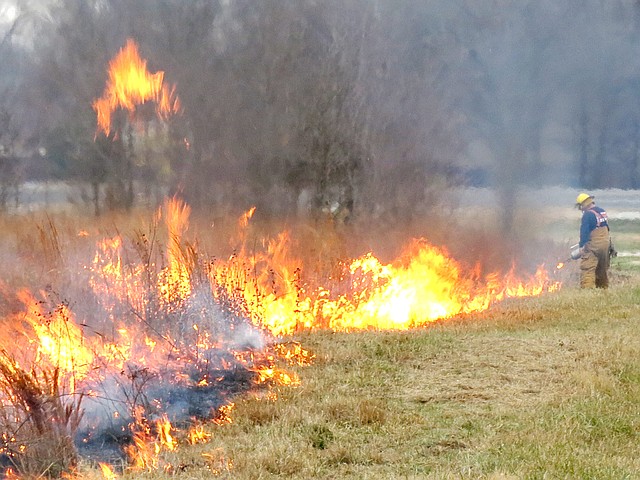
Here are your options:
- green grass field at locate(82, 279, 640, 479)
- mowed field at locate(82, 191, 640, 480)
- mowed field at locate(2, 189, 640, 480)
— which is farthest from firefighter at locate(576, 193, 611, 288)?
green grass field at locate(82, 279, 640, 479)

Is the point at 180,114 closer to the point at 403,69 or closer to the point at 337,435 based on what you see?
the point at 403,69

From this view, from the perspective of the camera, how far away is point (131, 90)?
29.6 ft

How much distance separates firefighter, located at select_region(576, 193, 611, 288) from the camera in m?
14.1

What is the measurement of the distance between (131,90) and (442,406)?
502 cm

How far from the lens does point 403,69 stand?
53.1ft

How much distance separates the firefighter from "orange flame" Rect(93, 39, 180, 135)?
7603 millimetres

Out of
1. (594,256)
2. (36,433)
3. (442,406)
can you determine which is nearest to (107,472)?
(36,433)

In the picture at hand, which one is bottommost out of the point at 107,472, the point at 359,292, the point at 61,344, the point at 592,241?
the point at 107,472

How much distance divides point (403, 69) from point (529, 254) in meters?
4.57

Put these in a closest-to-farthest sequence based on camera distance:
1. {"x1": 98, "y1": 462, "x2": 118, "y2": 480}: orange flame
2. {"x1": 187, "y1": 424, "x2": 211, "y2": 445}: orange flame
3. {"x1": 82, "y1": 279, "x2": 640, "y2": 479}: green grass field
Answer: {"x1": 98, "y1": 462, "x2": 118, "y2": 480}: orange flame
{"x1": 82, "y1": 279, "x2": 640, "y2": 479}: green grass field
{"x1": 187, "y1": 424, "x2": 211, "y2": 445}: orange flame

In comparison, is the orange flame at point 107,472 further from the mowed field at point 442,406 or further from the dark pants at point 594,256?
the dark pants at point 594,256

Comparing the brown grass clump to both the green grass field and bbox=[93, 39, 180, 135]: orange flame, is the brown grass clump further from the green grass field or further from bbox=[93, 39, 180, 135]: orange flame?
bbox=[93, 39, 180, 135]: orange flame

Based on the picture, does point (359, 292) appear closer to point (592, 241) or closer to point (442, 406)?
point (592, 241)

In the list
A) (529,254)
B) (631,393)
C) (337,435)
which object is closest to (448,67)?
(529,254)
